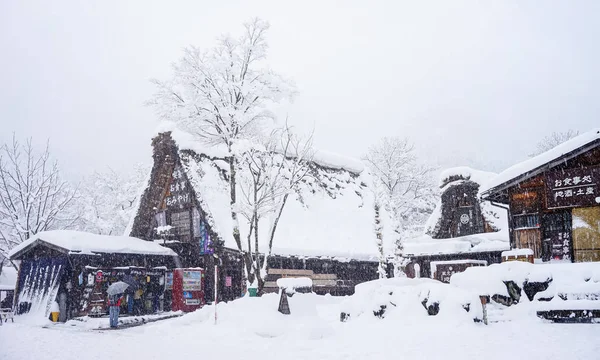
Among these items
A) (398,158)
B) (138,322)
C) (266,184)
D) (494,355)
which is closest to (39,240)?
(138,322)

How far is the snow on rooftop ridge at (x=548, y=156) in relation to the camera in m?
15.3

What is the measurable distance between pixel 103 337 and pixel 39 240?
30.8ft

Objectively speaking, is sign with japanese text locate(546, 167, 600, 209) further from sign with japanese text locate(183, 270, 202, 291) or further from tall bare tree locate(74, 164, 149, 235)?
tall bare tree locate(74, 164, 149, 235)

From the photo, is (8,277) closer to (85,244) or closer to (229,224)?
(85,244)

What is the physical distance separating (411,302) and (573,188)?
828cm

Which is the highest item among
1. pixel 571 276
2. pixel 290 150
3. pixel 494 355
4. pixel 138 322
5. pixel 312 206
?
pixel 290 150

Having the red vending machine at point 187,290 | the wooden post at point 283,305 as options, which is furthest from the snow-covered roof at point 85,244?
the wooden post at point 283,305

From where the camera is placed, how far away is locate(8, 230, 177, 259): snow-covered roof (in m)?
19.0

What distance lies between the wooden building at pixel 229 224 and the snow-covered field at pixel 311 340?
7.25m

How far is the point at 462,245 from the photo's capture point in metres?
24.7

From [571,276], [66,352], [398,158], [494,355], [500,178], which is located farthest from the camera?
[398,158]

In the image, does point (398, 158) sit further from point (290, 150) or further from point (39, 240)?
point (39, 240)

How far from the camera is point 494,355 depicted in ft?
23.2

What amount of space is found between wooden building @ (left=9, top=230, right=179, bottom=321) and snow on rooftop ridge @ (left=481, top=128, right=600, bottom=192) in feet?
53.0
